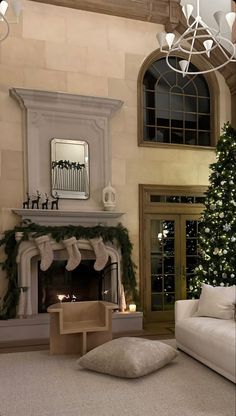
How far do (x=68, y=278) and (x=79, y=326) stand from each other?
1.73m

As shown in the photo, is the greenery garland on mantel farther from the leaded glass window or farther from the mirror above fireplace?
the leaded glass window

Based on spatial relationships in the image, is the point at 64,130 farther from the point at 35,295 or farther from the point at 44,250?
the point at 35,295

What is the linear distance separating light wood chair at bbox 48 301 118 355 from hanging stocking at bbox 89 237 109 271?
1104 millimetres

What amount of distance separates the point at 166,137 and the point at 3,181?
2938 mm

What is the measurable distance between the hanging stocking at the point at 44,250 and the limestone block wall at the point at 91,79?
2.00 ft

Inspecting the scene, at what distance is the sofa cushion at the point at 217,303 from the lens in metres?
4.33

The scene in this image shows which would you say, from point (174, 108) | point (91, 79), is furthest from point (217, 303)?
point (91, 79)

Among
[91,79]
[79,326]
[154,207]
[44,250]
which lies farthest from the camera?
[154,207]

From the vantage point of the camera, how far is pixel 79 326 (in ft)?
15.0

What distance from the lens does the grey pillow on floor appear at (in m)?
3.61

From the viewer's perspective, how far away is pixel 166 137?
22.4 ft

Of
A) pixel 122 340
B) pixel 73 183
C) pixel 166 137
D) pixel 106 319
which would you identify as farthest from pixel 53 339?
pixel 166 137

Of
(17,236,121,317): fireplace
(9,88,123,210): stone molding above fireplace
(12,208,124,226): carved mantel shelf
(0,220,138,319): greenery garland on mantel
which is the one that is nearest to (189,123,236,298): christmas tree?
(0,220,138,319): greenery garland on mantel

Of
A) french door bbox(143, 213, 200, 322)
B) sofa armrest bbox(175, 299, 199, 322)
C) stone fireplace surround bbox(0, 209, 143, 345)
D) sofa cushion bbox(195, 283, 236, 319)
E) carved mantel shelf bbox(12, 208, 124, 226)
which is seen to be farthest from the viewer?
french door bbox(143, 213, 200, 322)
